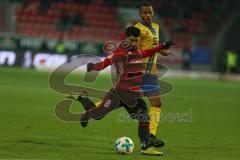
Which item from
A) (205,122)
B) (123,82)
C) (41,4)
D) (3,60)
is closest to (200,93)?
(205,122)

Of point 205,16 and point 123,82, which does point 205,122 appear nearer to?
point 123,82

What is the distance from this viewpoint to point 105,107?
1116 centimetres

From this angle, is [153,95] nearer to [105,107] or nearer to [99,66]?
[105,107]

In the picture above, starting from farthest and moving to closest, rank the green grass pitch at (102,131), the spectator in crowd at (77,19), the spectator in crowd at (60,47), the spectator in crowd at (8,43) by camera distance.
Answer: the spectator in crowd at (77,19), the spectator in crowd at (8,43), the spectator in crowd at (60,47), the green grass pitch at (102,131)

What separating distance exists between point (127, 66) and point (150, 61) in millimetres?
478

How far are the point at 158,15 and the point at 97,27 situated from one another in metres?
3.87

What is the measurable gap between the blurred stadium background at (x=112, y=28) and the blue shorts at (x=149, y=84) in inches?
1053

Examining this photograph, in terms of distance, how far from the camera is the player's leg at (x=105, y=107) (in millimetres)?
11039

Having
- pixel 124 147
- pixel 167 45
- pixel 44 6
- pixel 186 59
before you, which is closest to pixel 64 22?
pixel 44 6

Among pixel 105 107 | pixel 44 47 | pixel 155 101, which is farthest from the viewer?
pixel 44 47

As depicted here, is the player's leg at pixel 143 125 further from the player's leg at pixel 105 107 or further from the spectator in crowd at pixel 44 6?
the spectator in crowd at pixel 44 6

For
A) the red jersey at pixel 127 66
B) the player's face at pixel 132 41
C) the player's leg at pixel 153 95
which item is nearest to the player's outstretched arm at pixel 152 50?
the red jersey at pixel 127 66

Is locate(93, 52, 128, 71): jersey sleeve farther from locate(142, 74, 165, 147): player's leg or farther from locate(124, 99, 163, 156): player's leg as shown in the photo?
locate(124, 99, 163, 156): player's leg

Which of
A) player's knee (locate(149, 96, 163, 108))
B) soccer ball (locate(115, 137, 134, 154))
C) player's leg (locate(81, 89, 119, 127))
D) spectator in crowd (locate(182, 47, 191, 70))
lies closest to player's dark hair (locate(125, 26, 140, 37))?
player's leg (locate(81, 89, 119, 127))
